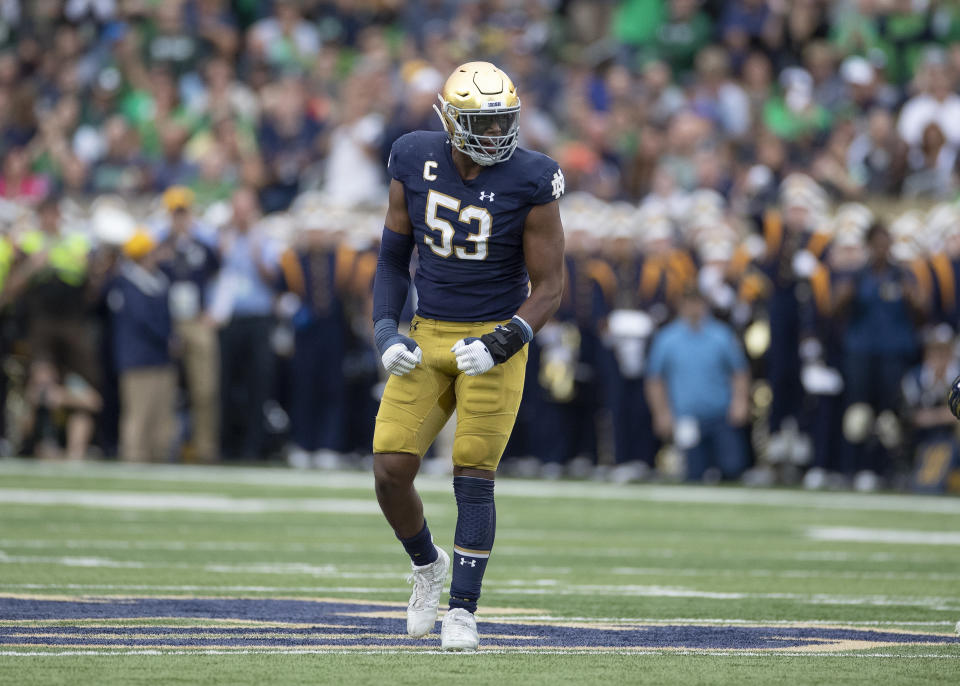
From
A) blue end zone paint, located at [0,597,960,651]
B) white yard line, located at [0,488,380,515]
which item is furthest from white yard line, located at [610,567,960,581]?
white yard line, located at [0,488,380,515]

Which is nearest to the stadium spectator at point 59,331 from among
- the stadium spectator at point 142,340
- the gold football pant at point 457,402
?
the stadium spectator at point 142,340

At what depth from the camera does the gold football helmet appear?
23.0ft

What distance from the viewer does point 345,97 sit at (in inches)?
830

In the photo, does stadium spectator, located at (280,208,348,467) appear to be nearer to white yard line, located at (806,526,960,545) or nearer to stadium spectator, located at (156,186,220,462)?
stadium spectator, located at (156,186,220,462)

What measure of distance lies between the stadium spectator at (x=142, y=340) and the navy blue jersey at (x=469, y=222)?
10.6 m

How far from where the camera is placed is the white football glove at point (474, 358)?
688 centimetres

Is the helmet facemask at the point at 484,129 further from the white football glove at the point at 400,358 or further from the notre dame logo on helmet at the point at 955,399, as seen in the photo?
the notre dame logo on helmet at the point at 955,399

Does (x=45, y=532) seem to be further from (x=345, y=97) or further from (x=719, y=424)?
(x=345, y=97)

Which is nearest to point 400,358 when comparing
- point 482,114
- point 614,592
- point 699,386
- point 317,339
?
point 482,114

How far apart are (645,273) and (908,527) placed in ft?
17.8

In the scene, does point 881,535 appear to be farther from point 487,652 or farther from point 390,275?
point 487,652

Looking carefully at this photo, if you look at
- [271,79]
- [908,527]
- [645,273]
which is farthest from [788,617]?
[271,79]

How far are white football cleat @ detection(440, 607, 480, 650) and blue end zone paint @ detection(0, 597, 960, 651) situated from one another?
0.69 ft

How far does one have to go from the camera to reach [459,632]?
675cm
